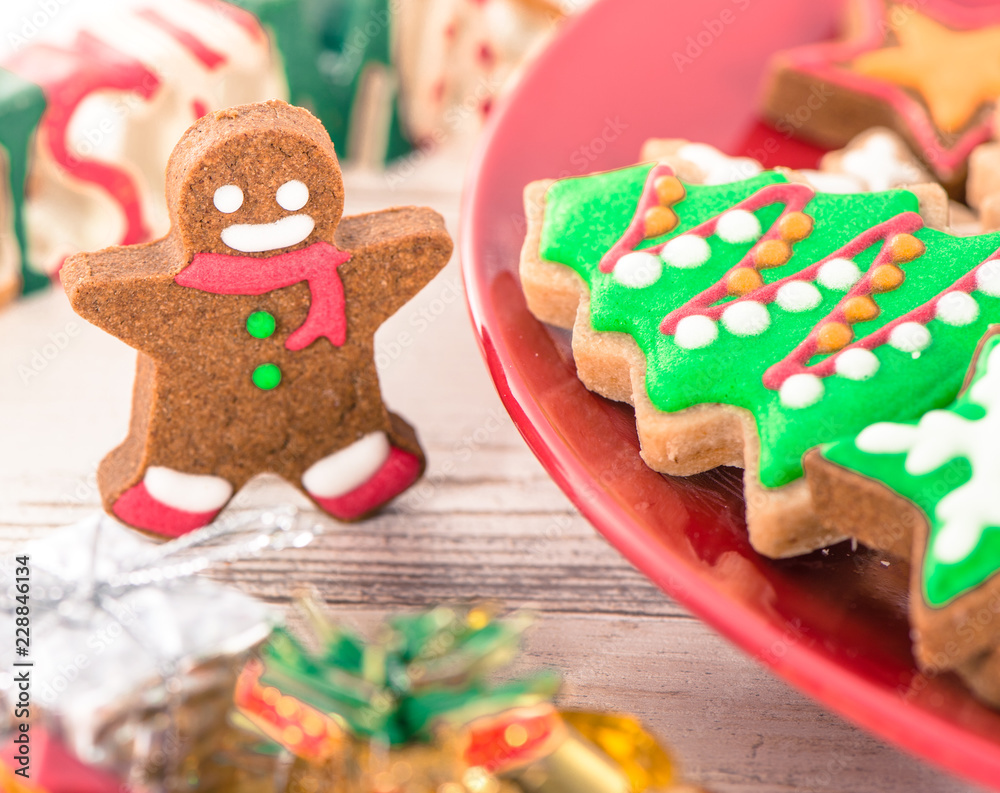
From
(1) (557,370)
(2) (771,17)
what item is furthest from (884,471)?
(2) (771,17)

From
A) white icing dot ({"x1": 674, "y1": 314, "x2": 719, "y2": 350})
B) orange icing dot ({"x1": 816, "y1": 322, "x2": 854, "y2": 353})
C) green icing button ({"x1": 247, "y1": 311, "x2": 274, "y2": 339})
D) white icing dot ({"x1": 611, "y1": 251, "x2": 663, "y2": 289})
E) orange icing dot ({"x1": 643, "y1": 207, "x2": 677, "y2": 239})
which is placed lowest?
green icing button ({"x1": 247, "y1": 311, "x2": 274, "y2": 339})

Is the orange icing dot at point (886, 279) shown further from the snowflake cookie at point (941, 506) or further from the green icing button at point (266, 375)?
the green icing button at point (266, 375)

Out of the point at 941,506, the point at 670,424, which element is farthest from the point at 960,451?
the point at 670,424

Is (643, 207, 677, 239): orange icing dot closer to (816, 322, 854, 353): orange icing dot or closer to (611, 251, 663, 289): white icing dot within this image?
(611, 251, 663, 289): white icing dot

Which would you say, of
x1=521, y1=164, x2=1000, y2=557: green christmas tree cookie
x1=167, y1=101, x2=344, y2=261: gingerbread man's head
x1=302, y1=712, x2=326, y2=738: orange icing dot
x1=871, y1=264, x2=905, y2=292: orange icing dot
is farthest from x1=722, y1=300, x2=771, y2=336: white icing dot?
x1=302, y1=712, x2=326, y2=738: orange icing dot

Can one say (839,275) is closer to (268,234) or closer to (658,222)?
(658,222)

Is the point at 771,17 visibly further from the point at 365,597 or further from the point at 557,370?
the point at 365,597
